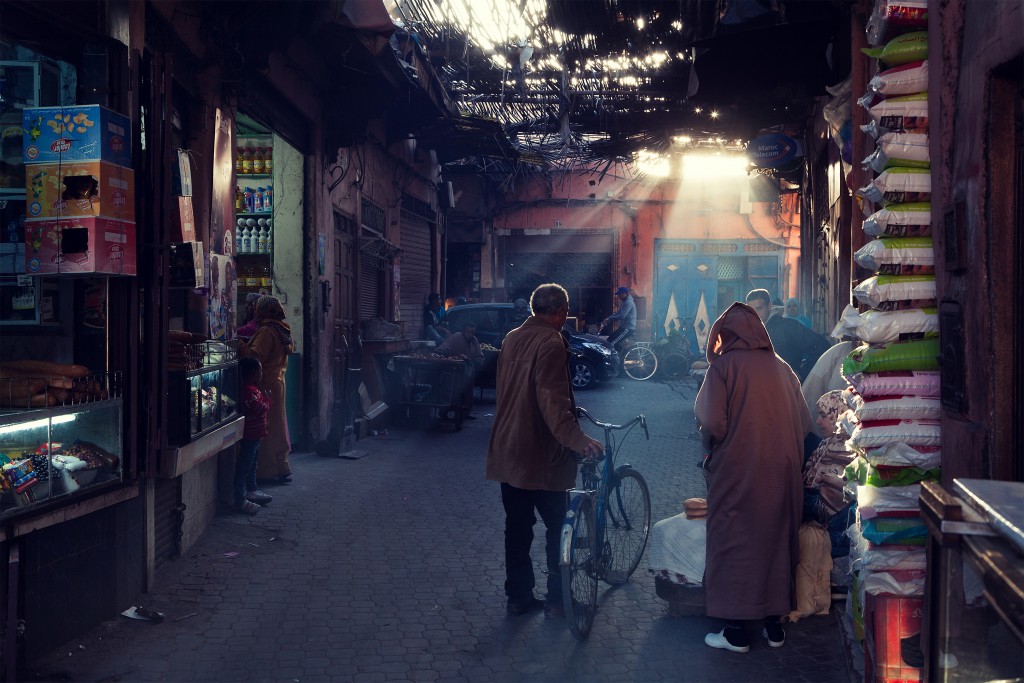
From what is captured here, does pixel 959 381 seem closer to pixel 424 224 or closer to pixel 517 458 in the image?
pixel 517 458

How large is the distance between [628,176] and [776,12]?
20905mm

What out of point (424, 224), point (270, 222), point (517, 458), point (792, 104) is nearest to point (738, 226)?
point (424, 224)

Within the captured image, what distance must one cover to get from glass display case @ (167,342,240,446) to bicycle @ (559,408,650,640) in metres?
2.40

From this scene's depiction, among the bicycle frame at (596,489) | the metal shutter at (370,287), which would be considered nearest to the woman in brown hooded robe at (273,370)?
the bicycle frame at (596,489)

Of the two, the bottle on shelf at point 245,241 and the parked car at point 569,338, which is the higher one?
the bottle on shelf at point 245,241

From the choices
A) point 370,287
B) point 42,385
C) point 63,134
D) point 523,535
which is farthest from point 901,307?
point 370,287

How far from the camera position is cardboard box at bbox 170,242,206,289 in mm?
5715

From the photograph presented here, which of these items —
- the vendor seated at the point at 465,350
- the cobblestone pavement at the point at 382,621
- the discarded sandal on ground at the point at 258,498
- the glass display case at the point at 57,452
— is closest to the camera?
the glass display case at the point at 57,452

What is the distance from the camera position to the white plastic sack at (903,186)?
12.8 feet

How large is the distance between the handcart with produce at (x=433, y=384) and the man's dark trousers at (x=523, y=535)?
24.9 ft

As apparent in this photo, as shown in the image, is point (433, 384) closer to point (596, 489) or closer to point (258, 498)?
point (258, 498)

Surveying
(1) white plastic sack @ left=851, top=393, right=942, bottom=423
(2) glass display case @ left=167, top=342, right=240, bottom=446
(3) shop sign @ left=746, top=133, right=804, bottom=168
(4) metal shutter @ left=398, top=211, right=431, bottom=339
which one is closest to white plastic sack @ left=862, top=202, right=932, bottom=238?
(1) white plastic sack @ left=851, top=393, right=942, bottom=423

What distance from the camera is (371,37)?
29.7 ft

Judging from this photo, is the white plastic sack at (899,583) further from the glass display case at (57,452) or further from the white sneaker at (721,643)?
the glass display case at (57,452)
